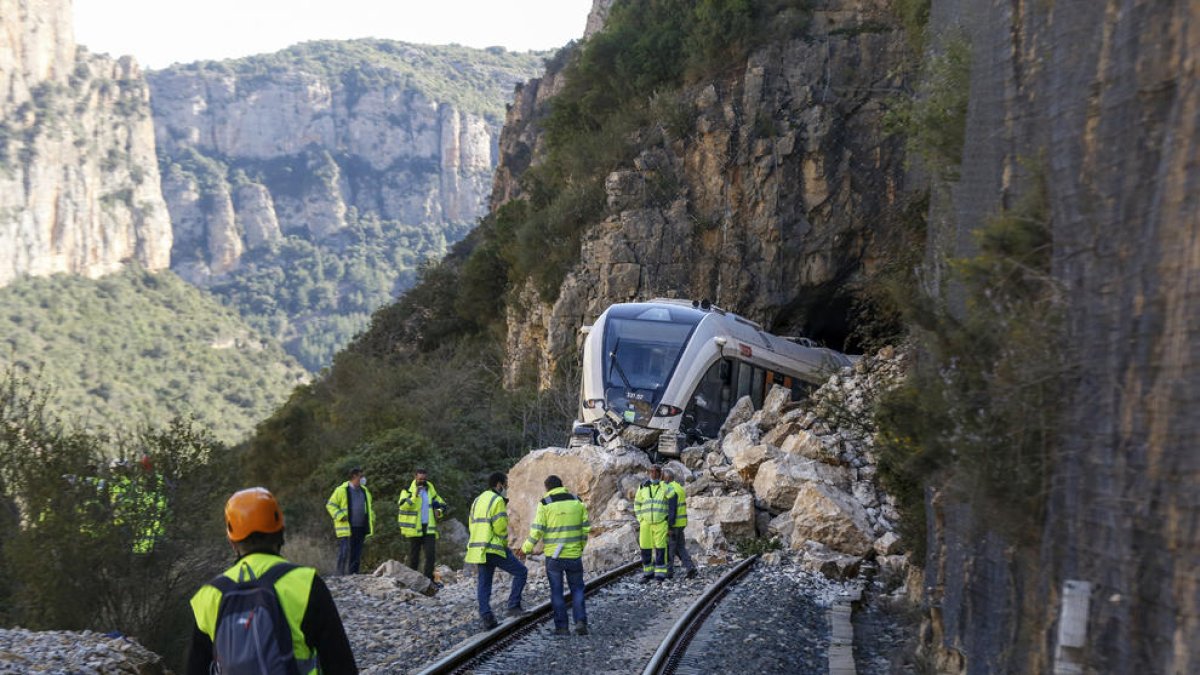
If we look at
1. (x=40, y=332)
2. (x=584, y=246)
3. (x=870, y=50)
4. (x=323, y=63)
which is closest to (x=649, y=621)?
(x=584, y=246)

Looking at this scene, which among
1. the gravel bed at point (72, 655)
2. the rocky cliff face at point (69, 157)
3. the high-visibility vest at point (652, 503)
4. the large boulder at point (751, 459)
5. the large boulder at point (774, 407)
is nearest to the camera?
the gravel bed at point (72, 655)

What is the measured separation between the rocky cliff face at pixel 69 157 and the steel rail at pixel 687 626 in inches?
4278

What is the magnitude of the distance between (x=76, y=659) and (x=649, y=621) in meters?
5.76

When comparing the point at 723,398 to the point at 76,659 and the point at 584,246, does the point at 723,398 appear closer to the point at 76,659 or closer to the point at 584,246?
the point at 584,246

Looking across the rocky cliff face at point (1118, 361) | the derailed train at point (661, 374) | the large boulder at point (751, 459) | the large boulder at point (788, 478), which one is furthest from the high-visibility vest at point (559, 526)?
the derailed train at point (661, 374)

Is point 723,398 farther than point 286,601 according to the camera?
Yes

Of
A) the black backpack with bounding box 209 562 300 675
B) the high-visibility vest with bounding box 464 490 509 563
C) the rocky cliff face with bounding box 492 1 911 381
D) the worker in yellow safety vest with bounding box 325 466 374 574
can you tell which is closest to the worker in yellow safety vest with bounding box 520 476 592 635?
the high-visibility vest with bounding box 464 490 509 563

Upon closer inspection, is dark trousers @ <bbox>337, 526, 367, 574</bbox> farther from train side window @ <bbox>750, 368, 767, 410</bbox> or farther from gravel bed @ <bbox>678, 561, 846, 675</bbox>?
train side window @ <bbox>750, 368, 767, 410</bbox>

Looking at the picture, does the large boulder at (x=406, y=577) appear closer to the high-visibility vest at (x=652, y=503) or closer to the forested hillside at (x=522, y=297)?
the high-visibility vest at (x=652, y=503)

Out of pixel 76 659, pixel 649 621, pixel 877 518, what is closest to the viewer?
pixel 76 659

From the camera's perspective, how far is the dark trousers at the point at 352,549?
Answer: 1574cm

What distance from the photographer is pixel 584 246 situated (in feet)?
113

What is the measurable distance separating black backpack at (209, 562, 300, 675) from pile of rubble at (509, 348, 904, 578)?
41.8ft

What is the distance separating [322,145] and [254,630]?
18111cm
